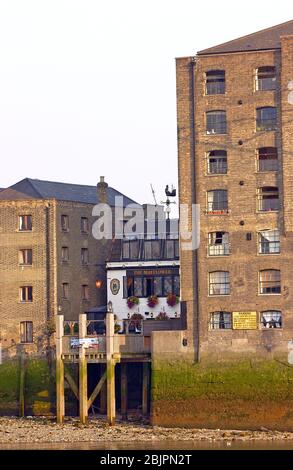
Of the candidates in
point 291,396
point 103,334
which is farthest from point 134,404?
point 291,396

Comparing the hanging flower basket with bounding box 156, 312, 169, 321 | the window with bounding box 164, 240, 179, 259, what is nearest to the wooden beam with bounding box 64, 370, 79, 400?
the hanging flower basket with bounding box 156, 312, 169, 321

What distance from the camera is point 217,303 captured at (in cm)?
10125

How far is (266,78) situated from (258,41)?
7.99ft

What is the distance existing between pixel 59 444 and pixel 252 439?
9328mm

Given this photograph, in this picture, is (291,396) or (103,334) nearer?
(291,396)

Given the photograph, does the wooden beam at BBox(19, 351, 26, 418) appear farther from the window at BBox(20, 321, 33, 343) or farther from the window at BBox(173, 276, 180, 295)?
the window at BBox(173, 276, 180, 295)

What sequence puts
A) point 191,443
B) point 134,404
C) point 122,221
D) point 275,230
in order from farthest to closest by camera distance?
point 122,221 < point 134,404 < point 275,230 < point 191,443

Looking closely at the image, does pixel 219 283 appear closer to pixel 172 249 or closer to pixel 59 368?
pixel 59 368

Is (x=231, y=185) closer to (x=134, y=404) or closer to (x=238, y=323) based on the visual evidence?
(x=238, y=323)

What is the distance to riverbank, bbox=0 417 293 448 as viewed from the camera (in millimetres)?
95375

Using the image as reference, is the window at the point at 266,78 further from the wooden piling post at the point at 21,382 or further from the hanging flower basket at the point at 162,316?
the wooden piling post at the point at 21,382

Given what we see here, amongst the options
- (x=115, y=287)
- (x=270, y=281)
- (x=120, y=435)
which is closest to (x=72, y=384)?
(x=120, y=435)

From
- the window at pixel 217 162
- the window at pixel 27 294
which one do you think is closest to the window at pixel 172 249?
the window at pixel 27 294

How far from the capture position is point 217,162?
335 ft
